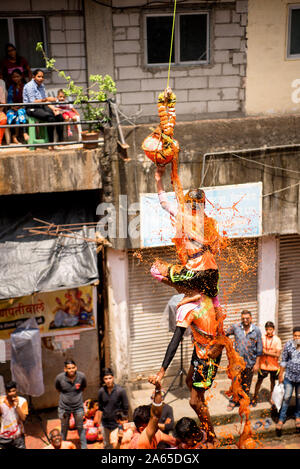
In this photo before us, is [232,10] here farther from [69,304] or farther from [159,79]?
[69,304]

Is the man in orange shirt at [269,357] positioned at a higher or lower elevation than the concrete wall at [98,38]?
lower

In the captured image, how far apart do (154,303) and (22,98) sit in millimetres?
4649

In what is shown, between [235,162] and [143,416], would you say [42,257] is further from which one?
[143,416]

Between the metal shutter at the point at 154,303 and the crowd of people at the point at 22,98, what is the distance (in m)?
2.93

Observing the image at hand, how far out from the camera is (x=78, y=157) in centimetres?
955

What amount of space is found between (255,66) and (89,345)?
260 inches

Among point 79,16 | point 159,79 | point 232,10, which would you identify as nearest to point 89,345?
point 159,79

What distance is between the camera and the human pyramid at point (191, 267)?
177 inches

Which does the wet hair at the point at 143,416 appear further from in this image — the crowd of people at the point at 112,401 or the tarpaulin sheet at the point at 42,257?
the tarpaulin sheet at the point at 42,257

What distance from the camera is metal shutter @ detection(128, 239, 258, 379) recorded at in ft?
34.2

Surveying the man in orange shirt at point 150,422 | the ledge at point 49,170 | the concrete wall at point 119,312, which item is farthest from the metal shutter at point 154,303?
the man in orange shirt at point 150,422

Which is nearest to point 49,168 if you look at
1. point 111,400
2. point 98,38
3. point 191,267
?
point 98,38

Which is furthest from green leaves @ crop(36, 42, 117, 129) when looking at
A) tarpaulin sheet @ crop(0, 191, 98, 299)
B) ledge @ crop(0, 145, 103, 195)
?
tarpaulin sheet @ crop(0, 191, 98, 299)

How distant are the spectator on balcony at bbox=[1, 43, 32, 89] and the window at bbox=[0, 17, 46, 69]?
1.21ft
